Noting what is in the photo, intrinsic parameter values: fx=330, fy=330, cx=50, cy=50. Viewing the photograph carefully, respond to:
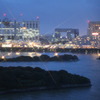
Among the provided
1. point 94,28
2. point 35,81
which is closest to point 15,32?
point 94,28

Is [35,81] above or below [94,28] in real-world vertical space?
below

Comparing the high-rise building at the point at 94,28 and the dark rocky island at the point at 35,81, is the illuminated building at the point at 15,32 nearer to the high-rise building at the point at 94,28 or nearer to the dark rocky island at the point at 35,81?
the high-rise building at the point at 94,28

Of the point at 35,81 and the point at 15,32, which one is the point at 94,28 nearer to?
the point at 15,32

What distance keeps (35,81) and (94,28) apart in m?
28.3

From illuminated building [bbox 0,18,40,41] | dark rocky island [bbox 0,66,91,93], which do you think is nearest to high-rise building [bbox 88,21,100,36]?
illuminated building [bbox 0,18,40,41]

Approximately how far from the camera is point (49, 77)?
603 cm

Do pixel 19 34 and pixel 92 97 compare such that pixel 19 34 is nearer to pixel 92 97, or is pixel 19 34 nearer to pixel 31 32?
pixel 31 32

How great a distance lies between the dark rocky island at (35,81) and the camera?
5.44 metres

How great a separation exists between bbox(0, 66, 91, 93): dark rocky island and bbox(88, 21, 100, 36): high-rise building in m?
26.7

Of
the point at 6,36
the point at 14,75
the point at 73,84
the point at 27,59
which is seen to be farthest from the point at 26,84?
the point at 6,36

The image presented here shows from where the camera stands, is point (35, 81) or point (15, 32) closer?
point (35, 81)

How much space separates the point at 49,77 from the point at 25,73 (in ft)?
1.62

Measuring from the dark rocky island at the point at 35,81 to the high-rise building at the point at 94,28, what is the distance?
2675cm

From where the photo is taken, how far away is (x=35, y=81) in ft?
18.9
